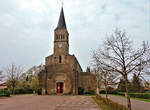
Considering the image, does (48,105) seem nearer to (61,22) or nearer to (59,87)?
(59,87)

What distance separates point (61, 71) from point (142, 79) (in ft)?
94.9

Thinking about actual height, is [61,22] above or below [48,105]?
above

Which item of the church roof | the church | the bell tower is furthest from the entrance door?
the church roof

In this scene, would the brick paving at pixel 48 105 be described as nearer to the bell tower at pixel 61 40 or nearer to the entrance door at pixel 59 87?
the entrance door at pixel 59 87

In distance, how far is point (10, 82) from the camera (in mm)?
38062

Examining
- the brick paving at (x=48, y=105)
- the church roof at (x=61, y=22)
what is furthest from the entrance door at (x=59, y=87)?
the brick paving at (x=48, y=105)

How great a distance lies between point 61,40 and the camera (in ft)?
132

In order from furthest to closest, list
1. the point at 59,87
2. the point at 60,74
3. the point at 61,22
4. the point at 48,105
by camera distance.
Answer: the point at 61,22
the point at 60,74
the point at 59,87
the point at 48,105

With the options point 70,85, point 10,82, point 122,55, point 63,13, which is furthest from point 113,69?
point 63,13

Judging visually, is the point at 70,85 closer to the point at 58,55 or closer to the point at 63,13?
the point at 58,55

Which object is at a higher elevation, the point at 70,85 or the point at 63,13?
the point at 63,13

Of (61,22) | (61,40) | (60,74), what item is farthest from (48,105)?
(61,22)

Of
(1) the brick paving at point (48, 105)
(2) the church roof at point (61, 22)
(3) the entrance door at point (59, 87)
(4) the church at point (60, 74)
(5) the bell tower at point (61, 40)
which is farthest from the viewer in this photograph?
(2) the church roof at point (61, 22)

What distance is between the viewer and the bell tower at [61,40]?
39.2 metres
